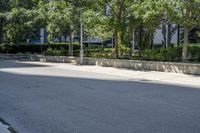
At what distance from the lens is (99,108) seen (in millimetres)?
11000

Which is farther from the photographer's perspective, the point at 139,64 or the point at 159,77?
the point at 139,64

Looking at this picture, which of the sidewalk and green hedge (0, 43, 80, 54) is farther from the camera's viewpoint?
green hedge (0, 43, 80, 54)

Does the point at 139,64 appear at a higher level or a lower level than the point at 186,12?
lower

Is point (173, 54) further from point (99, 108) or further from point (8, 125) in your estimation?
point (8, 125)

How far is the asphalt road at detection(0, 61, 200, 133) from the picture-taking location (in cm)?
871

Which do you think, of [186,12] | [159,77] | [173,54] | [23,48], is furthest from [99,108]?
[23,48]

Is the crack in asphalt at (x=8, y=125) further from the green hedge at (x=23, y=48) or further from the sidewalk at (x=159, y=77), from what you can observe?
the green hedge at (x=23, y=48)

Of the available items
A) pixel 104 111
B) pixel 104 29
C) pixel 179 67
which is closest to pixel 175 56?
pixel 179 67

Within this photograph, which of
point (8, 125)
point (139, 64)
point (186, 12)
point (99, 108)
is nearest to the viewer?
point (8, 125)

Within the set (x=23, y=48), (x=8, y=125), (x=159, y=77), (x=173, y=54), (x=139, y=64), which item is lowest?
(x=8, y=125)

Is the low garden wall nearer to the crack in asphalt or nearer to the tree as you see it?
the tree

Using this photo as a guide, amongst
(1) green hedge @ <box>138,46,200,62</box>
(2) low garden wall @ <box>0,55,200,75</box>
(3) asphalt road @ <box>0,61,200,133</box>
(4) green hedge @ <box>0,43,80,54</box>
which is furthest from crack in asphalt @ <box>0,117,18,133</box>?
(4) green hedge @ <box>0,43,80,54</box>

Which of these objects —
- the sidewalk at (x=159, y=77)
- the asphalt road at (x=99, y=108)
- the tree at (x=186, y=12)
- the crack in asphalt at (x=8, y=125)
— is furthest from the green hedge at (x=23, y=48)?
the crack in asphalt at (x=8, y=125)

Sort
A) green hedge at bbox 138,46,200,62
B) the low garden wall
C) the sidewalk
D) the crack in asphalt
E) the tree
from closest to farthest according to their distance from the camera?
the crack in asphalt
the sidewalk
the tree
the low garden wall
green hedge at bbox 138,46,200,62
